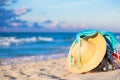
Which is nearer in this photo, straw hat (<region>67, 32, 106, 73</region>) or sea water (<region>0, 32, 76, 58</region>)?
straw hat (<region>67, 32, 106, 73</region>)

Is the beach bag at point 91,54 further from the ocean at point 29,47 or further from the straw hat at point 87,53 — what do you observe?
the ocean at point 29,47

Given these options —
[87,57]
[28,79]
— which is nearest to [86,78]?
[87,57]

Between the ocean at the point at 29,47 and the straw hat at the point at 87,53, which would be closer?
the straw hat at the point at 87,53

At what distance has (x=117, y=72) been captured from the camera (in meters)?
6.12

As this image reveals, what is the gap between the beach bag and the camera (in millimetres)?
6254

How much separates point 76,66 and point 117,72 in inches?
33.8

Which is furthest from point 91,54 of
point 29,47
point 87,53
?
point 29,47

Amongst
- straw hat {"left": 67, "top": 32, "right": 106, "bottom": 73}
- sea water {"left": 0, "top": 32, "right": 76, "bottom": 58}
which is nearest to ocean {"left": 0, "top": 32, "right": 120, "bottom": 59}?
sea water {"left": 0, "top": 32, "right": 76, "bottom": 58}

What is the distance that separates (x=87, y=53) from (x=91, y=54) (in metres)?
0.09

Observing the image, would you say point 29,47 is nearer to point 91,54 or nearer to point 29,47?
point 29,47

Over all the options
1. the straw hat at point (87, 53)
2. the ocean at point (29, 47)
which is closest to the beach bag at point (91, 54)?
the straw hat at point (87, 53)

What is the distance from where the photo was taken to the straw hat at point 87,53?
20.5 feet

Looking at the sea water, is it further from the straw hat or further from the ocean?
the straw hat

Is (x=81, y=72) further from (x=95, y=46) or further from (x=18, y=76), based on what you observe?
(x=18, y=76)
